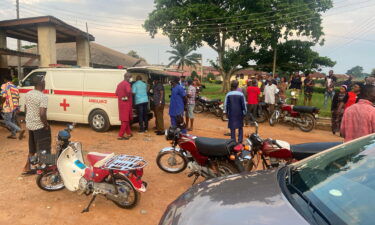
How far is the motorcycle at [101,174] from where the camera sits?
362 cm

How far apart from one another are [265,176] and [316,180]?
1.36 feet

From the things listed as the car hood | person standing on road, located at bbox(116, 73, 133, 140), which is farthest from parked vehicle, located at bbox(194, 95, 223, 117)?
the car hood

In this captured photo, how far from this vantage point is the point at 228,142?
161 inches

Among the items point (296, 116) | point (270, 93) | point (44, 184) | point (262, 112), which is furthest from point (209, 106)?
point (44, 184)

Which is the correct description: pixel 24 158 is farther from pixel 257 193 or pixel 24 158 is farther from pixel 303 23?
pixel 303 23

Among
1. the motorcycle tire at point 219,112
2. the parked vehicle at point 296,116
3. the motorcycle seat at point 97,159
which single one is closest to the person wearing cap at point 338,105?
the parked vehicle at point 296,116

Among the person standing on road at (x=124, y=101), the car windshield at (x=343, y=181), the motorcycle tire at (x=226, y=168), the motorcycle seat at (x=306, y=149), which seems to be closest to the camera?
the car windshield at (x=343, y=181)

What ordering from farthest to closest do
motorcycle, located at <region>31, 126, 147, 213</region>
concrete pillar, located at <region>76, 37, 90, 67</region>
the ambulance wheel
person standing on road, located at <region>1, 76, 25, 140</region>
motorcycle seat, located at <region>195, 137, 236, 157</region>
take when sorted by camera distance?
concrete pillar, located at <region>76, 37, 90, 67</region>
the ambulance wheel
person standing on road, located at <region>1, 76, 25, 140</region>
motorcycle seat, located at <region>195, 137, 236, 157</region>
motorcycle, located at <region>31, 126, 147, 213</region>

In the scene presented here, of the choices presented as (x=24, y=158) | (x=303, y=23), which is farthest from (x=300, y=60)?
(x=24, y=158)

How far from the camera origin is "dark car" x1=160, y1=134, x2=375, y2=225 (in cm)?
162

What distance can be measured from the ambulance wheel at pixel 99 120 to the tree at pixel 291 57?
18471 mm

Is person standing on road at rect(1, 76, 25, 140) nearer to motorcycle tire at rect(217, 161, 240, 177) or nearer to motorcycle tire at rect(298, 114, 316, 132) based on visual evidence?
motorcycle tire at rect(217, 161, 240, 177)

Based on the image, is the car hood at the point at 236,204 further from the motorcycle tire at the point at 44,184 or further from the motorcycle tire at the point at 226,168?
the motorcycle tire at the point at 44,184

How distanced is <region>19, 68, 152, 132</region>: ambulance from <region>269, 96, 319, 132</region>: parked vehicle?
511cm
